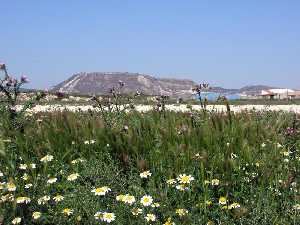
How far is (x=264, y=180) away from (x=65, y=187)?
2.06m

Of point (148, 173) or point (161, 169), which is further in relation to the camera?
point (161, 169)

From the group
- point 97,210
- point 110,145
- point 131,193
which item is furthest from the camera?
point 110,145

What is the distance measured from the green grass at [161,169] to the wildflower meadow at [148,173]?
13mm

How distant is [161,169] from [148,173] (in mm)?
290

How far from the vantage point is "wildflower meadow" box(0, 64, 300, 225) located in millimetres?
4008

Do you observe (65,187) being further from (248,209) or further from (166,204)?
(248,209)

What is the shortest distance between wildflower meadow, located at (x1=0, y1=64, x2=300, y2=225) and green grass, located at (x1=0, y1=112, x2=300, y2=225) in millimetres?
13

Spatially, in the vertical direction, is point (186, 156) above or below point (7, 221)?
above

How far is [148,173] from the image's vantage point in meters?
4.69

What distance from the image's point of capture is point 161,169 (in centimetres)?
494

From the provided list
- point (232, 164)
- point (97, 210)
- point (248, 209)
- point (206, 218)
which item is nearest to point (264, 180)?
point (232, 164)

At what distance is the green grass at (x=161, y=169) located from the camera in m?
4.07

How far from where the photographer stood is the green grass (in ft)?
13.3

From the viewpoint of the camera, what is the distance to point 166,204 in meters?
4.18
